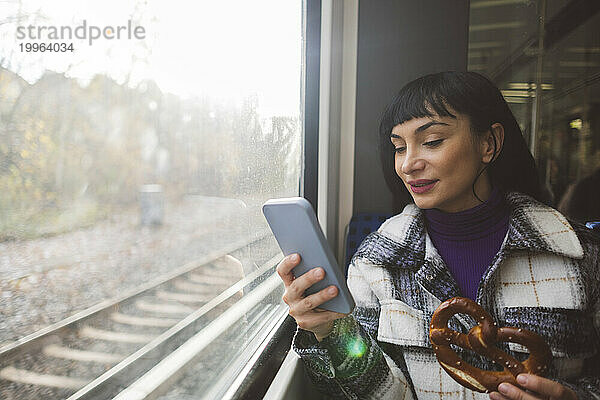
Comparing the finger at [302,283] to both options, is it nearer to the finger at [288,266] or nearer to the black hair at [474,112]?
the finger at [288,266]

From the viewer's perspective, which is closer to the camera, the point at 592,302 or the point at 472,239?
the point at 592,302

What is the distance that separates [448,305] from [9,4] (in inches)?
32.2

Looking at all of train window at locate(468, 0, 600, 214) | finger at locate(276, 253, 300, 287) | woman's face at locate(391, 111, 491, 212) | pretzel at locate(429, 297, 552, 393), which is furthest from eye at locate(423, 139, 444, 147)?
train window at locate(468, 0, 600, 214)

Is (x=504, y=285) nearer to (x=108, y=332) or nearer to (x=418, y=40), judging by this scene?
(x=108, y=332)

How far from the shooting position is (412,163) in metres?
1.03

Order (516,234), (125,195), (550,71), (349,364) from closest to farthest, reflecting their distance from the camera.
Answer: (125,195) → (349,364) → (516,234) → (550,71)

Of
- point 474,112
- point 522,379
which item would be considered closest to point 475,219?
point 474,112

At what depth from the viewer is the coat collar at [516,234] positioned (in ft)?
3.17

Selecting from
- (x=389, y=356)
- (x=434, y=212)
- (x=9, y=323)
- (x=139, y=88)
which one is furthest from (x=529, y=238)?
(x=9, y=323)

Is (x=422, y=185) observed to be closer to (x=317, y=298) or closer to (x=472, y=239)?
(x=472, y=239)

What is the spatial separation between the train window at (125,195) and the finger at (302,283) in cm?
23

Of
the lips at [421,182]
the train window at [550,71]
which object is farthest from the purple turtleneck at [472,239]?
the train window at [550,71]

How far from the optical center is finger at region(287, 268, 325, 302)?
2.36ft

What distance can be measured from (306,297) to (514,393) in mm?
405
